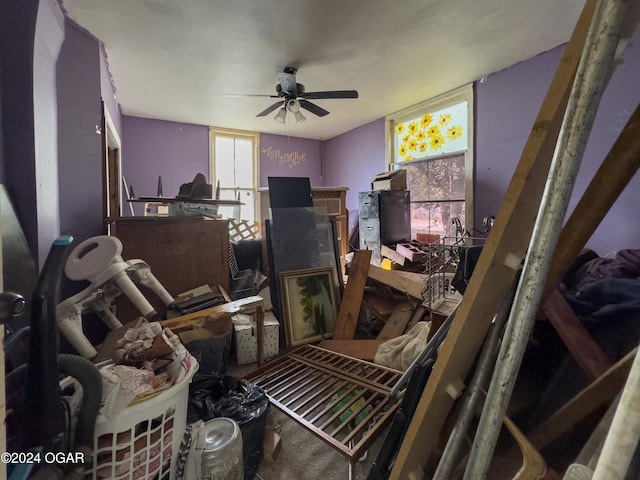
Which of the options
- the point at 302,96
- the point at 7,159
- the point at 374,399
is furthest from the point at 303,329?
the point at 302,96

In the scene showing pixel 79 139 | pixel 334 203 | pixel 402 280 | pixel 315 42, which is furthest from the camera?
pixel 334 203

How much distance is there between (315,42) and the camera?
255 cm

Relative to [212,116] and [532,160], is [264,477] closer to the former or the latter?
[532,160]

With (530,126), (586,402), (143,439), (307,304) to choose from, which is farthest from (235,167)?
(586,402)

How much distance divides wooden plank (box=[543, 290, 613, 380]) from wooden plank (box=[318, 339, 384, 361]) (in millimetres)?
1239

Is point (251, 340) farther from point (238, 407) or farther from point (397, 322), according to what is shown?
point (397, 322)

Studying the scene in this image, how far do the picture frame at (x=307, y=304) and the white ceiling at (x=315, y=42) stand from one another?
1.97 metres

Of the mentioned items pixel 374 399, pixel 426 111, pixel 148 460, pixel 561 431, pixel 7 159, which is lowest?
pixel 374 399

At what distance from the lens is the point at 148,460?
0.88 m

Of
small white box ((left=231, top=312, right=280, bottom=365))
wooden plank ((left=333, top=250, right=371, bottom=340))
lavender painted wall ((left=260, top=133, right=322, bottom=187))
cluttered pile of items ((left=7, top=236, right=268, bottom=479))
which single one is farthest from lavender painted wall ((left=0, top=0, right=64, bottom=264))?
lavender painted wall ((left=260, top=133, right=322, bottom=187))

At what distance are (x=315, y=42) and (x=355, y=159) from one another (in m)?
3.01

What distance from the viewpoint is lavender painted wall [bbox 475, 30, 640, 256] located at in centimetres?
230

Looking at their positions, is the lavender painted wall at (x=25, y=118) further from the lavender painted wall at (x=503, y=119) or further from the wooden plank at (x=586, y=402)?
the lavender painted wall at (x=503, y=119)

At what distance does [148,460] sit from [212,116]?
4632 mm
